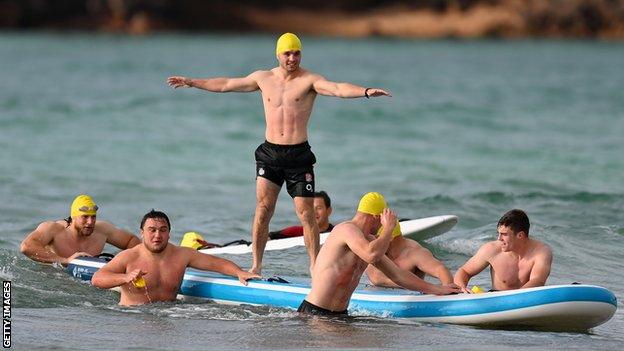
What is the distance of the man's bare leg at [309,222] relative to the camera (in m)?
12.2

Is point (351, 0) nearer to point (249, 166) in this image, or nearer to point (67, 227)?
point (249, 166)

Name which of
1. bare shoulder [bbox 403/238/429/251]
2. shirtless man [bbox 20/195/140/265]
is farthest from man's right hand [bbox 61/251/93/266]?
bare shoulder [bbox 403/238/429/251]

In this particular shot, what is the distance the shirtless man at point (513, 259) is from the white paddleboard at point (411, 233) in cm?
354

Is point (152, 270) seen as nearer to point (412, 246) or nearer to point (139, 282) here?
point (139, 282)

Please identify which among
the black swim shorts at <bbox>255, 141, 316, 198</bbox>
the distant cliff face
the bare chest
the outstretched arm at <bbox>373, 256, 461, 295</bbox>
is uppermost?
the distant cliff face

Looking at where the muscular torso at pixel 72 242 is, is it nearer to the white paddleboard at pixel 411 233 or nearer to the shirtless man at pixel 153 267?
the white paddleboard at pixel 411 233

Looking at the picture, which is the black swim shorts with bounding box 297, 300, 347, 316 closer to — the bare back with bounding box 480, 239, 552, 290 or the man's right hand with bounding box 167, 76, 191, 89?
the bare back with bounding box 480, 239, 552, 290

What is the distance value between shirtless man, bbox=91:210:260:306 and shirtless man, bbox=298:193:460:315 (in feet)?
3.99

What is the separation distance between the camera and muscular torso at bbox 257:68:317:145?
39.7 ft

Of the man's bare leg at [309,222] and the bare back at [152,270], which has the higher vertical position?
the man's bare leg at [309,222]

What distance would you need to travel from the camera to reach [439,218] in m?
15.8

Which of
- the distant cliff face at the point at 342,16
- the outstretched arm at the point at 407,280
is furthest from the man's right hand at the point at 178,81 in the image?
the distant cliff face at the point at 342,16

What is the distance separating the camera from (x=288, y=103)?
12.1m

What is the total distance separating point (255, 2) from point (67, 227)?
73819 millimetres
